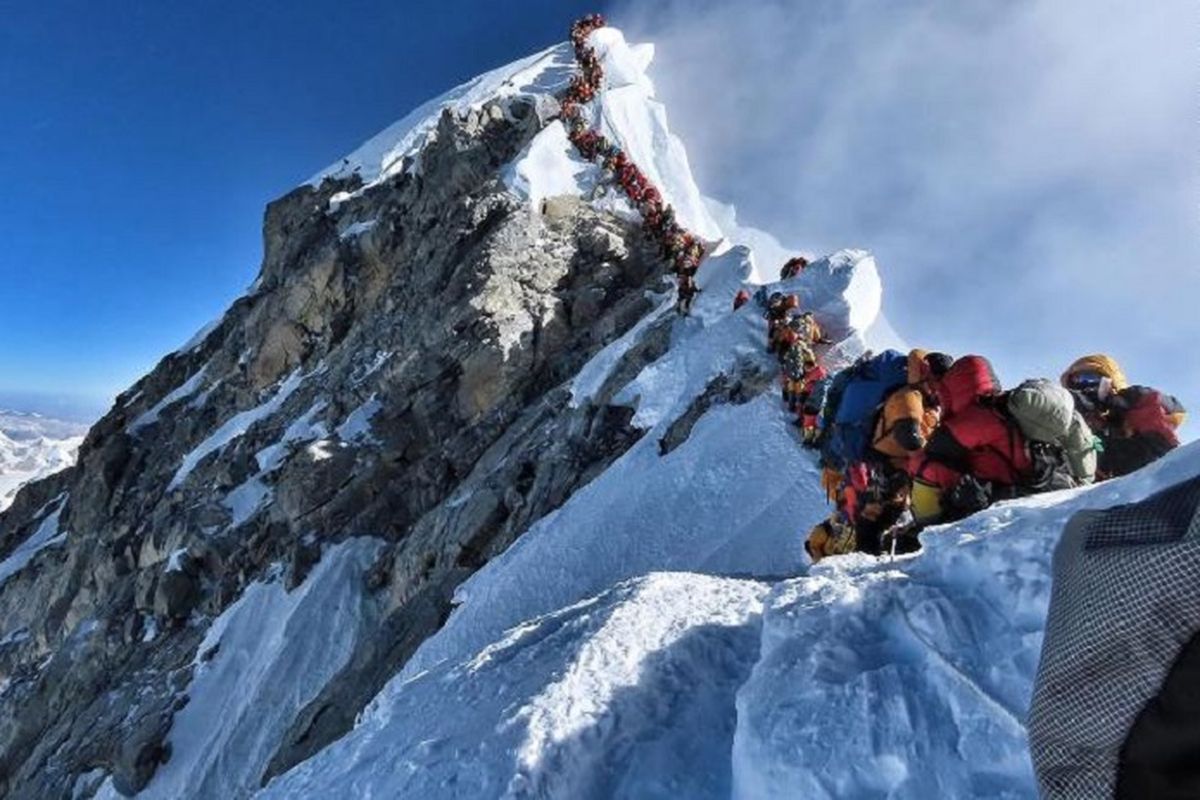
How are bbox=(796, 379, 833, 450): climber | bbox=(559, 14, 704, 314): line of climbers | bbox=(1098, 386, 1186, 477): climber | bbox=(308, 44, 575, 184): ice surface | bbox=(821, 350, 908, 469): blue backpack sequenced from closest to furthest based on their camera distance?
bbox=(1098, 386, 1186, 477): climber
bbox=(821, 350, 908, 469): blue backpack
bbox=(796, 379, 833, 450): climber
bbox=(559, 14, 704, 314): line of climbers
bbox=(308, 44, 575, 184): ice surface

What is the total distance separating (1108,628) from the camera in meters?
1.53

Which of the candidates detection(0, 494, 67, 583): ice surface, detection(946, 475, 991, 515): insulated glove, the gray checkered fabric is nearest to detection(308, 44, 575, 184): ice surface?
detection(0, 494, 67, 583): ice surface

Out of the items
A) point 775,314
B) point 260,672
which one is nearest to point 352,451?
point 260,672

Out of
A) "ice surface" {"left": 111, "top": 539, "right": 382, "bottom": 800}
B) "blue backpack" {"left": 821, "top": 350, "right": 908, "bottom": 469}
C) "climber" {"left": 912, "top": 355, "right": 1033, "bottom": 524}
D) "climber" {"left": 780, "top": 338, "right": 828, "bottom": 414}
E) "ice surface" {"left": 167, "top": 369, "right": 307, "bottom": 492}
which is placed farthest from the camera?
"ice surface" {"left": 167, "top": 369, "right": 307, "bottom": 492}

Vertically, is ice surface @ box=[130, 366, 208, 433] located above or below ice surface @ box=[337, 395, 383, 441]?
above

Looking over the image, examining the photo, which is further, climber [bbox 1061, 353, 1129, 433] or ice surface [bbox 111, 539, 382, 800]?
ice surface [bbox 111, 539, 382, 800]

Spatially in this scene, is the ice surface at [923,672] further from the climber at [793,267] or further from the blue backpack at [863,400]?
the climber at [793,267]

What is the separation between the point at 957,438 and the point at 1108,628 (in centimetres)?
561

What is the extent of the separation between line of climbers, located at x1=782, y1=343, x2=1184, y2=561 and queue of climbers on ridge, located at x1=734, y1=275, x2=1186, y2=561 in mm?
10

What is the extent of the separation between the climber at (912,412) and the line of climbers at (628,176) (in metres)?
13.7

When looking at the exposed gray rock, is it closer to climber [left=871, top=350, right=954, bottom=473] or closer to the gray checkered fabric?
climber [left=871, top=350, right=954, bottom=473]

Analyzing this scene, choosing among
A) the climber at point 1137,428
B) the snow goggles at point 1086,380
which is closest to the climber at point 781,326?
the snow goggles at point 1086,380

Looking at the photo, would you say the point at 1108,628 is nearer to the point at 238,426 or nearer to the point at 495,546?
the point at 495,546

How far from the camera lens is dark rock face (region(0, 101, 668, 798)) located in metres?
20.5
